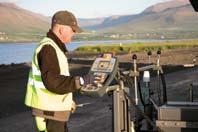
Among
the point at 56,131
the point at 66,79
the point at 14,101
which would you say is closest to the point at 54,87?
the point at 66,79

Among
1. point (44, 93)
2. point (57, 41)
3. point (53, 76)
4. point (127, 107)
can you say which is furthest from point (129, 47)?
point (53, 76)

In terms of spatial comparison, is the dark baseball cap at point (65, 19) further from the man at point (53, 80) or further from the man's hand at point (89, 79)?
the man's hand at point (89, 79)

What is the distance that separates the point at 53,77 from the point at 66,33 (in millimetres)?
465

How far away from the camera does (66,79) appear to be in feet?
16.8

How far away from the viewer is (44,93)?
521cm

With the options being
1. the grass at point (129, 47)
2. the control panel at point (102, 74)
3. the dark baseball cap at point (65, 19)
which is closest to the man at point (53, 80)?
the dark baseball cap at point (65, 19)

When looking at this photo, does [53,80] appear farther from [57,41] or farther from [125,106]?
[125,106]

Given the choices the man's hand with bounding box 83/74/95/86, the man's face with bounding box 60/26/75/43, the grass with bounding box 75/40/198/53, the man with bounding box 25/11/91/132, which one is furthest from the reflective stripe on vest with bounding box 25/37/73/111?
the grass with bounding box 75/40/198/53

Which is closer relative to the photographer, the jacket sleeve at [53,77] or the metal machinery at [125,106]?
the metal machinery at [125,106]

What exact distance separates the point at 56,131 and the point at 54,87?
1.57 feet

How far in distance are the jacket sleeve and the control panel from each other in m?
0.15

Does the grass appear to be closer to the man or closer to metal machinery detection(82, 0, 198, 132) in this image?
metal machinery detection(82, 0, 198, 132)

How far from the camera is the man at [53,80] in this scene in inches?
201

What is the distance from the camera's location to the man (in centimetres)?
511
